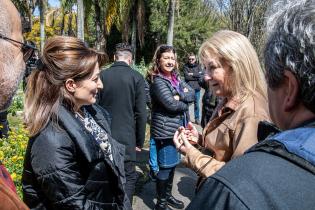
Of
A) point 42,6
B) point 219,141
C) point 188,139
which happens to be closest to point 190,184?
point 188,139

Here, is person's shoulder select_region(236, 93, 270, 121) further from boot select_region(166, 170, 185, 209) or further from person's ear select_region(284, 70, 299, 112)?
boot select_region(166, 170, 185, 209)

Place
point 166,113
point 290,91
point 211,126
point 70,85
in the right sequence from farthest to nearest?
point 166,113 → point 70,85 → point 211,126 → point 290,91

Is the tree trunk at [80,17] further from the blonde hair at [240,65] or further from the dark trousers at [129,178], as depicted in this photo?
the blonde hair at [240,65]

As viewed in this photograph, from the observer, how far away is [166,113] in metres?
4.43

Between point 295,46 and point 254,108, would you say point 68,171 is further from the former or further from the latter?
point 295,46

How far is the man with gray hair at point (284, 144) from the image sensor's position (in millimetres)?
874

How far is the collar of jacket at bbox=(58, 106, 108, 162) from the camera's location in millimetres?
2076

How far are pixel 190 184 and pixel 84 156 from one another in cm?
340

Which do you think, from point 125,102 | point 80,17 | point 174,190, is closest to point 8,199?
point 125,102

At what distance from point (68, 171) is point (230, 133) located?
0.93 metres

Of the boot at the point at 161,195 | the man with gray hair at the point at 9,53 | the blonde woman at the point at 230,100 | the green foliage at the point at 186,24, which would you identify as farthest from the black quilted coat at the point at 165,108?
the green foliage at the point at 186,24

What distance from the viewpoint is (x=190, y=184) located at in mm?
5250

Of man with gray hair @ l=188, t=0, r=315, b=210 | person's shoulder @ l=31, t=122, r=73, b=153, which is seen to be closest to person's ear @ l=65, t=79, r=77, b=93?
person's shoulder @ l=31, t=122, r=73, b=153

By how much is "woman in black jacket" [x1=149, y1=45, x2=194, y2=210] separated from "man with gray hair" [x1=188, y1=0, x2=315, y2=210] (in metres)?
3.23
